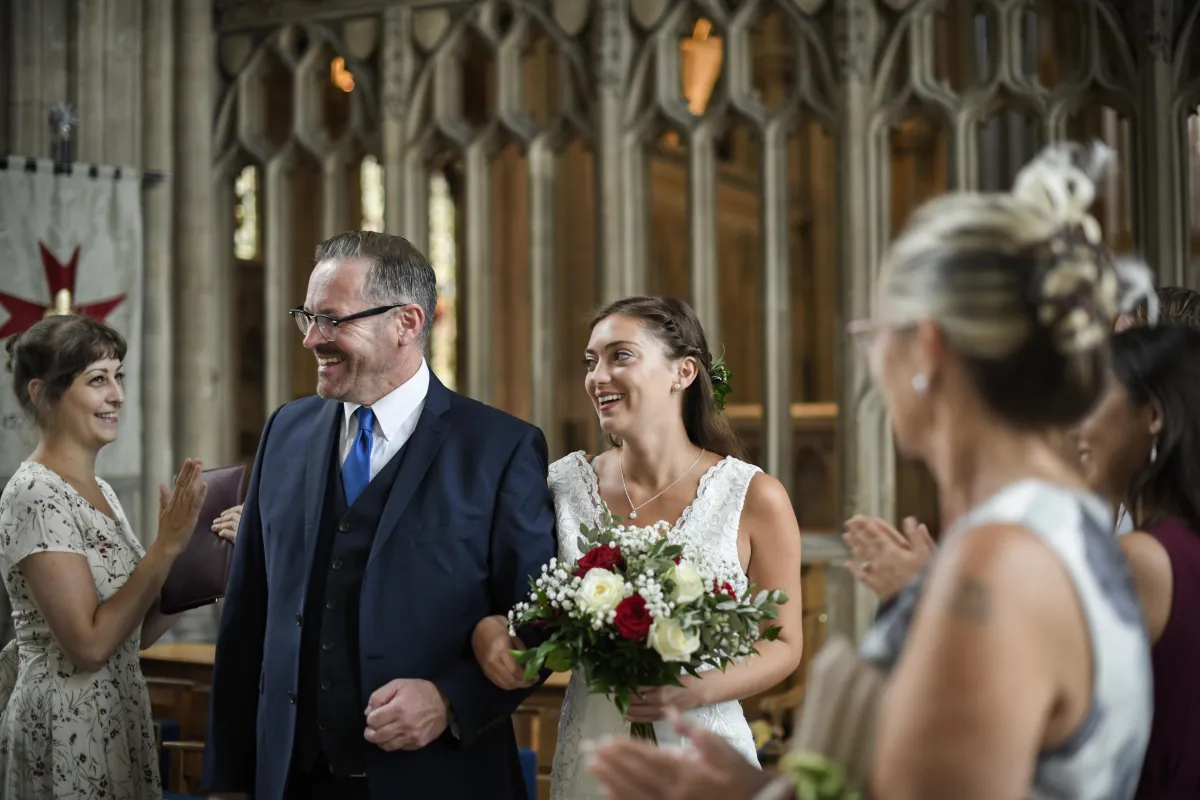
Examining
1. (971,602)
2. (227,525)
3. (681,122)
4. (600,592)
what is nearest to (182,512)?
(227,525)

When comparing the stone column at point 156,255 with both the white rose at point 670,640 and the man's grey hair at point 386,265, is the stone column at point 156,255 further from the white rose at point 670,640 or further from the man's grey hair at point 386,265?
the white rose at point 670,640

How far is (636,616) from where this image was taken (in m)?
1.92

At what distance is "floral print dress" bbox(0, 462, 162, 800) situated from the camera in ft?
8.47

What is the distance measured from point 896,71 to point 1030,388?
165 inches

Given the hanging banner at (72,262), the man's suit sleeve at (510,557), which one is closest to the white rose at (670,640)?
the man's suit sleeve at (510,557)

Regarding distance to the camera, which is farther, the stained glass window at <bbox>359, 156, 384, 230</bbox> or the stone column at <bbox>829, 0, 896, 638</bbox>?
the stained glass window at <bbox>359, 156, 384, 230</bbox>

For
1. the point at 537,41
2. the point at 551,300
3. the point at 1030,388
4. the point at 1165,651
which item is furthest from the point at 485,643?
the point at 537,41

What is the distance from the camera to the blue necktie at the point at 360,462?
226 centimetres

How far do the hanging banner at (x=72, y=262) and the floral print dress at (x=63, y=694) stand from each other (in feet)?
7.92

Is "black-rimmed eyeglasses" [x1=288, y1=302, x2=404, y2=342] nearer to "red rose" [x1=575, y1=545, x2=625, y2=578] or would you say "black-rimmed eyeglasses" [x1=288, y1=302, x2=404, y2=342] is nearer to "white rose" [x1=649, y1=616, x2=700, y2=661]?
"red rose" [x1=575, y1=545, x2=625, y2=578]

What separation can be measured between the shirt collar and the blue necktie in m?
0.02

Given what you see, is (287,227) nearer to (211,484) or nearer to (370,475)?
(211,484)

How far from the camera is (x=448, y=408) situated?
233 cm

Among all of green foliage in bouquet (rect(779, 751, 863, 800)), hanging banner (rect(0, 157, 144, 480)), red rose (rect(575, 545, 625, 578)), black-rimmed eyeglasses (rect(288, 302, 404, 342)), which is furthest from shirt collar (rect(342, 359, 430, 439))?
hanging banner (rect(0, 157, 144, 480))
